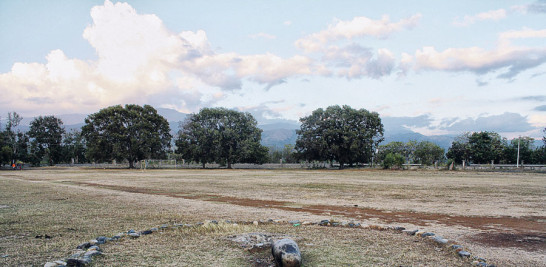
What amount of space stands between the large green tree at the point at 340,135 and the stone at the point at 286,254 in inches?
2258

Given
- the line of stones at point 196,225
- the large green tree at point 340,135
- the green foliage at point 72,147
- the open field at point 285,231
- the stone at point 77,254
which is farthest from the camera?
the green foliage at point 72,147

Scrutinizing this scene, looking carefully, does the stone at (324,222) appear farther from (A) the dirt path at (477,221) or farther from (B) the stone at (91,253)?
(B) the stone at (91,253)

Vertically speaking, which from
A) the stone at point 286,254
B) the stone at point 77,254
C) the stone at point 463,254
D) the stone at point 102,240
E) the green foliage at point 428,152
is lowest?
the stone at point 102,240

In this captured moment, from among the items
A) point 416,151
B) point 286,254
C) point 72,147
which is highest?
point 416,151

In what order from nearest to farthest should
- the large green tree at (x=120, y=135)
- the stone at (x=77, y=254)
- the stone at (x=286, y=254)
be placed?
the stone at (x=286, y=254), the stone at (x=77, y=254), the large green tree at (x=120, y=135)

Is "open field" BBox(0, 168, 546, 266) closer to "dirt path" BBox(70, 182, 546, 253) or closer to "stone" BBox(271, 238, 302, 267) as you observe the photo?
"dirt path" BBox(70, 182, 546, 253)

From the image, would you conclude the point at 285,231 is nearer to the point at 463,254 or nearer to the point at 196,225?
the point at 196,225

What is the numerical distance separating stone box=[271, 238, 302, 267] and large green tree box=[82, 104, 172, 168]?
220ft

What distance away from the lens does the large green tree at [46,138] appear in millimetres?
89325

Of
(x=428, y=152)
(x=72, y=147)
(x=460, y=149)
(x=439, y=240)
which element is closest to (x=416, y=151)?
(x=428, y=152)

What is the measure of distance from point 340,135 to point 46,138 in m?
78.1

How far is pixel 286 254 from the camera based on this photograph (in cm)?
596

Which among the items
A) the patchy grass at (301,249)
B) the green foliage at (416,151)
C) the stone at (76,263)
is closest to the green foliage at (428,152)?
the green foliage at (416,151)

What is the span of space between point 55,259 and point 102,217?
486 cm
